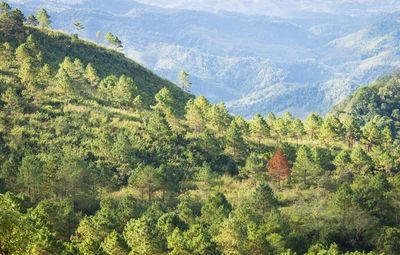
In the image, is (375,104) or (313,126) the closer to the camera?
(313,126)

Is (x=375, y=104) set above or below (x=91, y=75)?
above

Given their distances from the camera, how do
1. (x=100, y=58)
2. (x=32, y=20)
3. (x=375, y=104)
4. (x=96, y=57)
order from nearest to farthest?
1. (x=32, y=20)
2. (x=96, y=57)
3. (x=100, y=58)
4. (x=375, y=104)

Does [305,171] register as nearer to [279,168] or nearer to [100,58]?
[279,168]

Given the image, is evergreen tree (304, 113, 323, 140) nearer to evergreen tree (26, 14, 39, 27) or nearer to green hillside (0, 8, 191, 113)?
green hillside (0, 8, 191, 113)

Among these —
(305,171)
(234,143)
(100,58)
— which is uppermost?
(100,58)

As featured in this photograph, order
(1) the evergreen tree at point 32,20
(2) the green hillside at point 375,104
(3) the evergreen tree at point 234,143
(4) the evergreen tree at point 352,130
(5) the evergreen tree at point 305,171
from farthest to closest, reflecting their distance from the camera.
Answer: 1. (2) the green hillside at point 375,104
2. (1) the evergreen tree at point 32,20
3. (4) the evergreen tree at point 352,130
4. (3) the evergreen tree at point 234,143
5. (5) the evergreen tree at point 305,171

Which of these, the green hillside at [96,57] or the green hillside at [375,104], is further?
the green hillside at [375,104]

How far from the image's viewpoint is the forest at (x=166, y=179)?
116 feet

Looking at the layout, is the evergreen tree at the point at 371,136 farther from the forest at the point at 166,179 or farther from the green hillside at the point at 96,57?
the green hillside at the point at 96,57

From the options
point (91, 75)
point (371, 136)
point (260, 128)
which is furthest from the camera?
point (91, 75)

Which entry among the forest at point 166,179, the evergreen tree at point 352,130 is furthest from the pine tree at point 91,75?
the evergreen tree at point 352,130

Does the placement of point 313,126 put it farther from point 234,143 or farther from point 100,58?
point 100,58

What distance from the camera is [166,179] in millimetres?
54062

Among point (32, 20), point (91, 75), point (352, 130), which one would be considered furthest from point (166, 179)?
point (32, 20)
